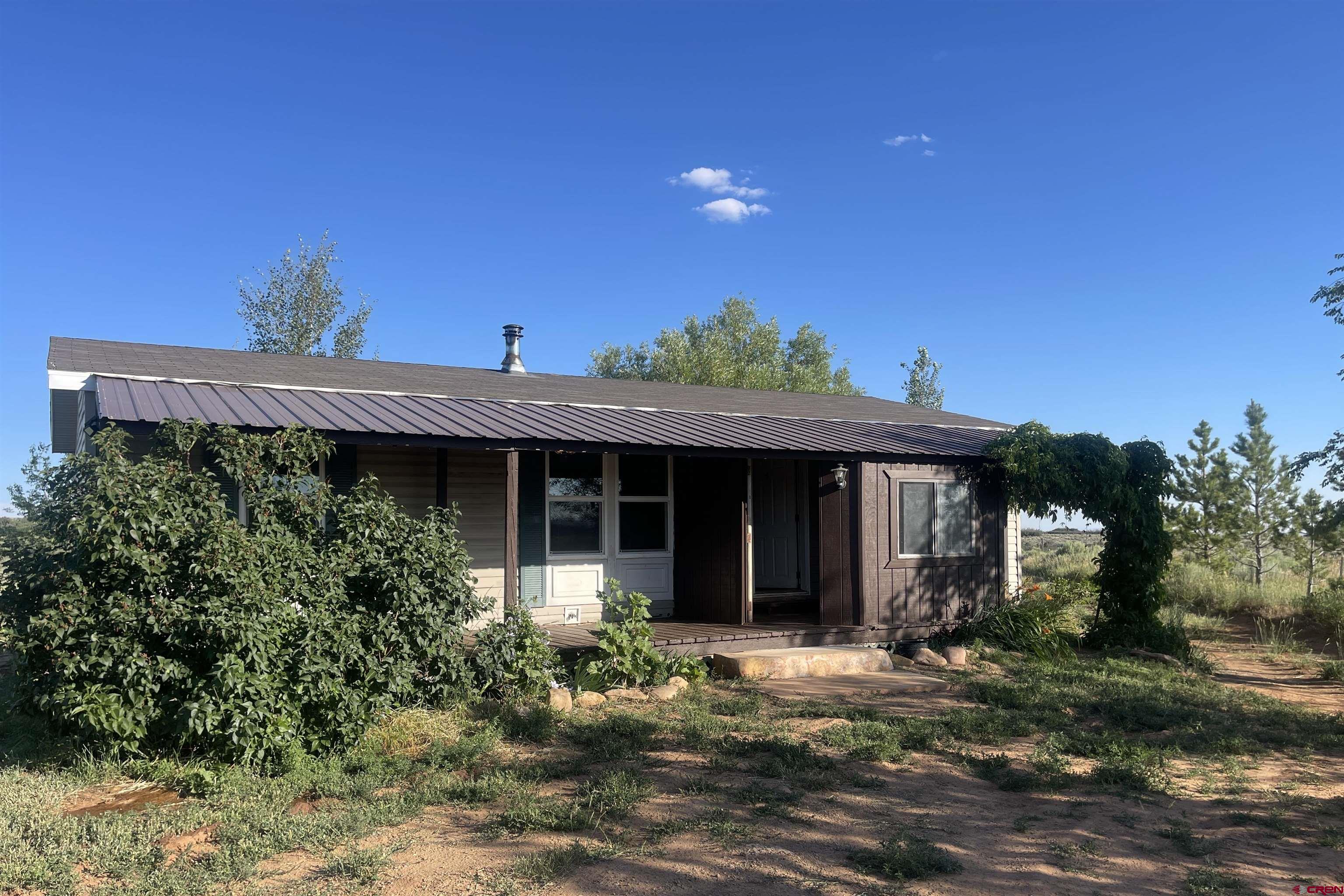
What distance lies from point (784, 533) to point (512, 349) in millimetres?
5944

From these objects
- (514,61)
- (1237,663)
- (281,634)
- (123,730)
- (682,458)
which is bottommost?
(1237,663)

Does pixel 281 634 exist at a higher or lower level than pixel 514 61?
lower

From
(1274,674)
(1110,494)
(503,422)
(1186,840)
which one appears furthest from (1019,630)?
(503,422)

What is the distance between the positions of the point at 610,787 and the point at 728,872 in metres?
1.34

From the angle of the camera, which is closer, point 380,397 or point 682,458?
point 380,397

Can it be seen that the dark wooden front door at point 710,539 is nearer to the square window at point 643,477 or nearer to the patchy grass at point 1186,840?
the square window at point 643,477

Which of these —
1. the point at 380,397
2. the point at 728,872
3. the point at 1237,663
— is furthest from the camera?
the point at 1237,663

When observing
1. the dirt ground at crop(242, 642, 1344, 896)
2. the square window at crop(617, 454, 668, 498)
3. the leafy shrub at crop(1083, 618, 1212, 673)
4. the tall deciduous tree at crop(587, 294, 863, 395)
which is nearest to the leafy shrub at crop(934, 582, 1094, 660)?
the leafy shrub at crop(1083, 618, 1212, 673)

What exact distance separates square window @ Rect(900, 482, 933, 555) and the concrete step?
1.86m

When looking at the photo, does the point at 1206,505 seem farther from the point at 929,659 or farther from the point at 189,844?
the point at 189,844

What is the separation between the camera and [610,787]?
547cm

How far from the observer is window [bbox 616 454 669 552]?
37.8 feet

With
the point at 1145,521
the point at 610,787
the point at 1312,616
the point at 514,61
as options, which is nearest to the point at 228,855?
the point at 610,787

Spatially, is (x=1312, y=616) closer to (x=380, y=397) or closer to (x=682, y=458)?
(x=682, y=458)
